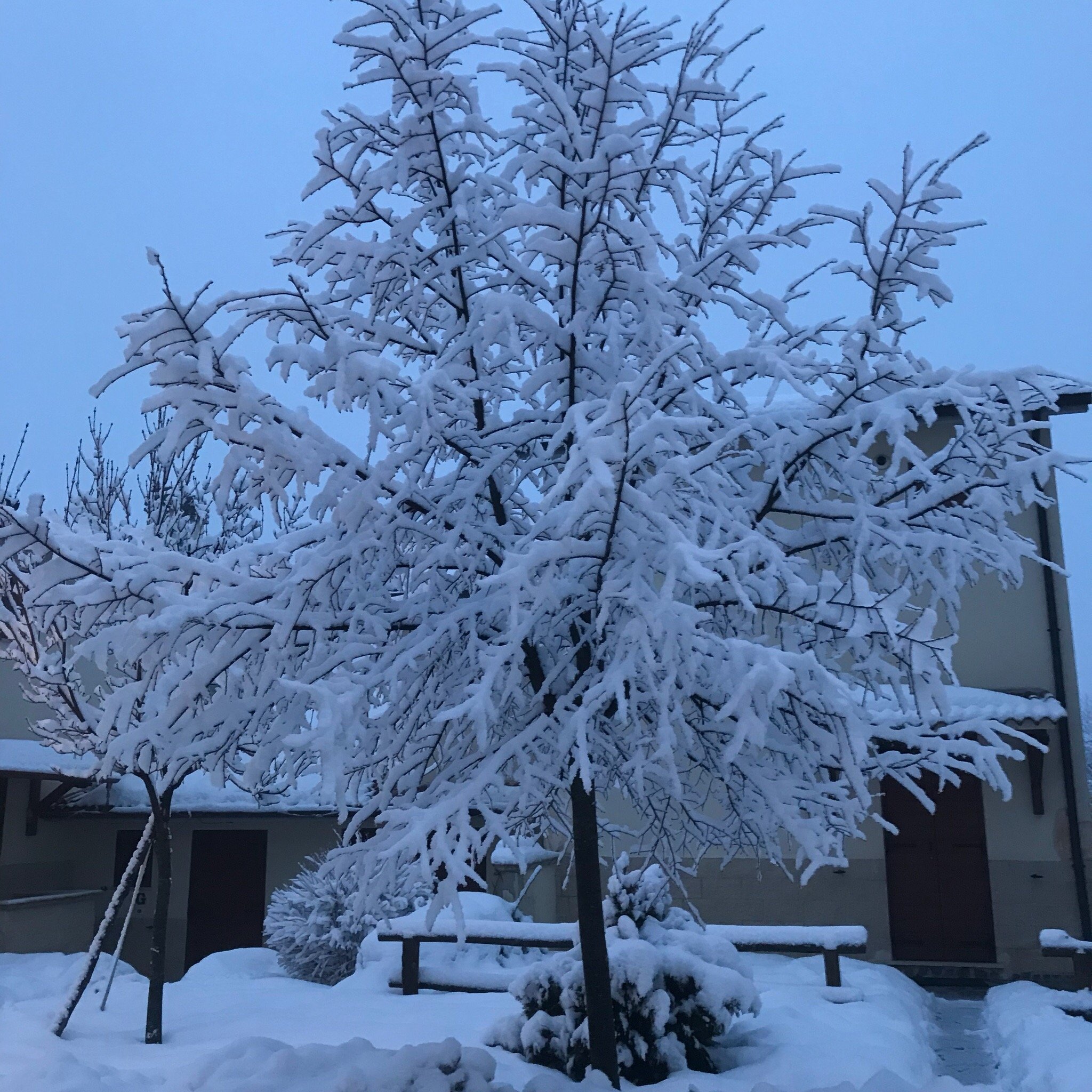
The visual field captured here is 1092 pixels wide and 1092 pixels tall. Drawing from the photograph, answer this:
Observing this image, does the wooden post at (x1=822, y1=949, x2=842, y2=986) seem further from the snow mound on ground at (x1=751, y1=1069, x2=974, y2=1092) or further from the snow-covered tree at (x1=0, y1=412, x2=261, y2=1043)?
the snow-covered tree at (x1=0, y1=412, x2=261, y2=1043)

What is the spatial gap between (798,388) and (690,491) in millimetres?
680

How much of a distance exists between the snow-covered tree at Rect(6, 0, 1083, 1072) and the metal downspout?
812 cm

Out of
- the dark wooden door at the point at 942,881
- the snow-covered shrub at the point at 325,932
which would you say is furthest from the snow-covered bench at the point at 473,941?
the dark wooden door at the point at 942,881

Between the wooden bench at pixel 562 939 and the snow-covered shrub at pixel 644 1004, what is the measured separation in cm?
138

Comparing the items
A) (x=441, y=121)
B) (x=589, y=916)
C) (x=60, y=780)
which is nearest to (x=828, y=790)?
(x=589, y=916)

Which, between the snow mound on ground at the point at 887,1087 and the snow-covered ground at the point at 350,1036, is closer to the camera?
the snow mound on ground at the point at 887,1087

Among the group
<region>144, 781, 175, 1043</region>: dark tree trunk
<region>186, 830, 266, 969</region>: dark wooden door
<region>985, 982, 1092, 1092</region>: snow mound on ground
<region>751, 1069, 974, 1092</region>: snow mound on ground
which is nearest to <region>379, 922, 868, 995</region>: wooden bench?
<region>985, 982, 1092, 1092</region>: snow mound on ground

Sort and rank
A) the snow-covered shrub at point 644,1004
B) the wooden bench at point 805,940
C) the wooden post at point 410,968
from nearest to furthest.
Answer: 1. the snow-covered shrub at point 644,1004
2. the wooden bench at point 805,940
3. the wooden post at point 410,968

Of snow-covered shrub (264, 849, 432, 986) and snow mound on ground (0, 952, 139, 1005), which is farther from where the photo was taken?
snow-covered shrub (264, 849, 432, 986)

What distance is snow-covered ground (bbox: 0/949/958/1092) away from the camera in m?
5.59

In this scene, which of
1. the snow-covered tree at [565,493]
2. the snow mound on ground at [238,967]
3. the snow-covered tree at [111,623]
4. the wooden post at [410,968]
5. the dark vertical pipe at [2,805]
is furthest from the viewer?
the dark vertical pipe at [2,805]

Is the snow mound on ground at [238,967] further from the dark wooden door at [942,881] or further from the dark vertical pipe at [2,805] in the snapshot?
the dark wooden door at [942,881]

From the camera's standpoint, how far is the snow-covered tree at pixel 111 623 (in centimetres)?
453

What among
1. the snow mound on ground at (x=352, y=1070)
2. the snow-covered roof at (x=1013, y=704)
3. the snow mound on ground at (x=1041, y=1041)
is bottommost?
the snow mound on ground at (x=1041, y=1041)
